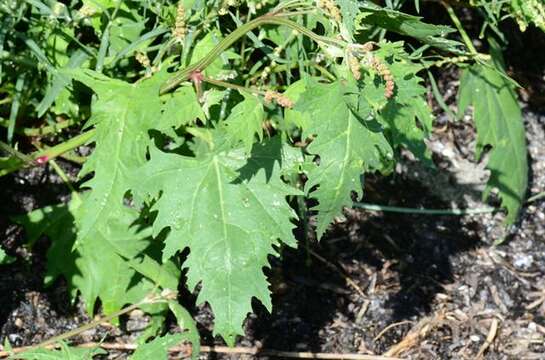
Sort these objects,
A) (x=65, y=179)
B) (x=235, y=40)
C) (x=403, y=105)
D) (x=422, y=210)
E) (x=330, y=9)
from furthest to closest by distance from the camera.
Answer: (x=422, y=210) < (x=65, y=179) < (x=403, y=105) < (x=235, y=40) < (x=330, y=9)

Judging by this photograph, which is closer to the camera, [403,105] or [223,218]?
[223,218]

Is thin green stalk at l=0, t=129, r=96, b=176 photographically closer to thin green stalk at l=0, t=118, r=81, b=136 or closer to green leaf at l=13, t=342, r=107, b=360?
thin green stalk at l=0, t=118, r=81, b=136

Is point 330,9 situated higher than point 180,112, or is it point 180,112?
point 330,9

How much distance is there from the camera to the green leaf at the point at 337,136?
1717mm

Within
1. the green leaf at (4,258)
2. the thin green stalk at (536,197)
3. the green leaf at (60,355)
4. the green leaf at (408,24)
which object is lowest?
the thin green stalk at (536,197)

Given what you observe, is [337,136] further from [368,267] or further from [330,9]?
[368,267]

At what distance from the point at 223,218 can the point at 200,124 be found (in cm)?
34

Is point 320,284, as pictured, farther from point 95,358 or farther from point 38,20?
point 38,20

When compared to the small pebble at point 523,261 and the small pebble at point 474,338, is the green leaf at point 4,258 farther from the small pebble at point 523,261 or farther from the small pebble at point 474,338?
the small pebble at point 523,261

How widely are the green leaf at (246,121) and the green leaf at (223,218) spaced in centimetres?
13

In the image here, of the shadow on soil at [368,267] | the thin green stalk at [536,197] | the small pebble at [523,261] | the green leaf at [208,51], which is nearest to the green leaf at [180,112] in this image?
the green leaf at [208,51]

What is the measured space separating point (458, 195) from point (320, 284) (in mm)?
561

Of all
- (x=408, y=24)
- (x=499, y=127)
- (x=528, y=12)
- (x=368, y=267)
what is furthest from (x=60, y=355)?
(x=499, y=127)

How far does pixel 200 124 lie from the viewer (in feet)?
7.25
